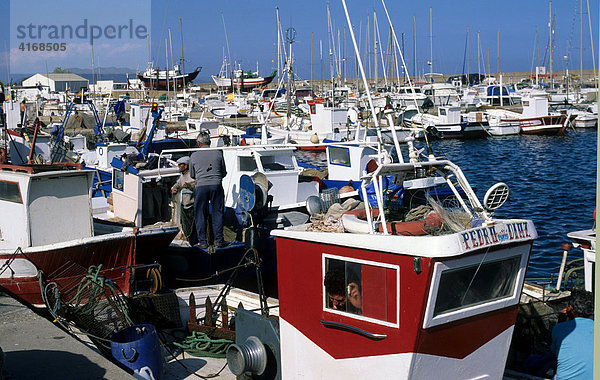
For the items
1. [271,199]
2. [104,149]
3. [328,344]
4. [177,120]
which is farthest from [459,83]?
[328,344]

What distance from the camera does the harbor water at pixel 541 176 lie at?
62.6 ft

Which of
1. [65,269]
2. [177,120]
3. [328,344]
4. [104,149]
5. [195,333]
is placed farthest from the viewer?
[177,120]

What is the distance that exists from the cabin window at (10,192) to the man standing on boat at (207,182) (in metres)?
2.68

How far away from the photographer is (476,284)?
589 centimetres

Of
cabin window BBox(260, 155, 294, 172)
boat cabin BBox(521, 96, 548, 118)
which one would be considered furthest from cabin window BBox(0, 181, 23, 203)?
boat cabin BBox(521, 96, 548, 118)

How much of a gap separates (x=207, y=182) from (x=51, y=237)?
2540 mm

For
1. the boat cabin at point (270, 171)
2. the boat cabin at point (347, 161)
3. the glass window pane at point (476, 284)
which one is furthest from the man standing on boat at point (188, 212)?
the glass window pane at point (476, 284)

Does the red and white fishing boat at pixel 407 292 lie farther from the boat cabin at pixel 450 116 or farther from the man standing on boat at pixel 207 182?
the boat cabin at pixel 450 116

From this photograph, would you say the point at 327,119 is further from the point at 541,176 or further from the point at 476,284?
the point at 476,284

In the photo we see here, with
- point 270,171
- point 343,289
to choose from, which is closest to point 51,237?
point 270,171

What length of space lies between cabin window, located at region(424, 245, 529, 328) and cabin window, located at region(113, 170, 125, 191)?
8399mm

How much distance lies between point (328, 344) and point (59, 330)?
3195 millimetres

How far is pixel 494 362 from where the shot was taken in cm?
623

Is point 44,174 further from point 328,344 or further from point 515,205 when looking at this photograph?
point 515,205
